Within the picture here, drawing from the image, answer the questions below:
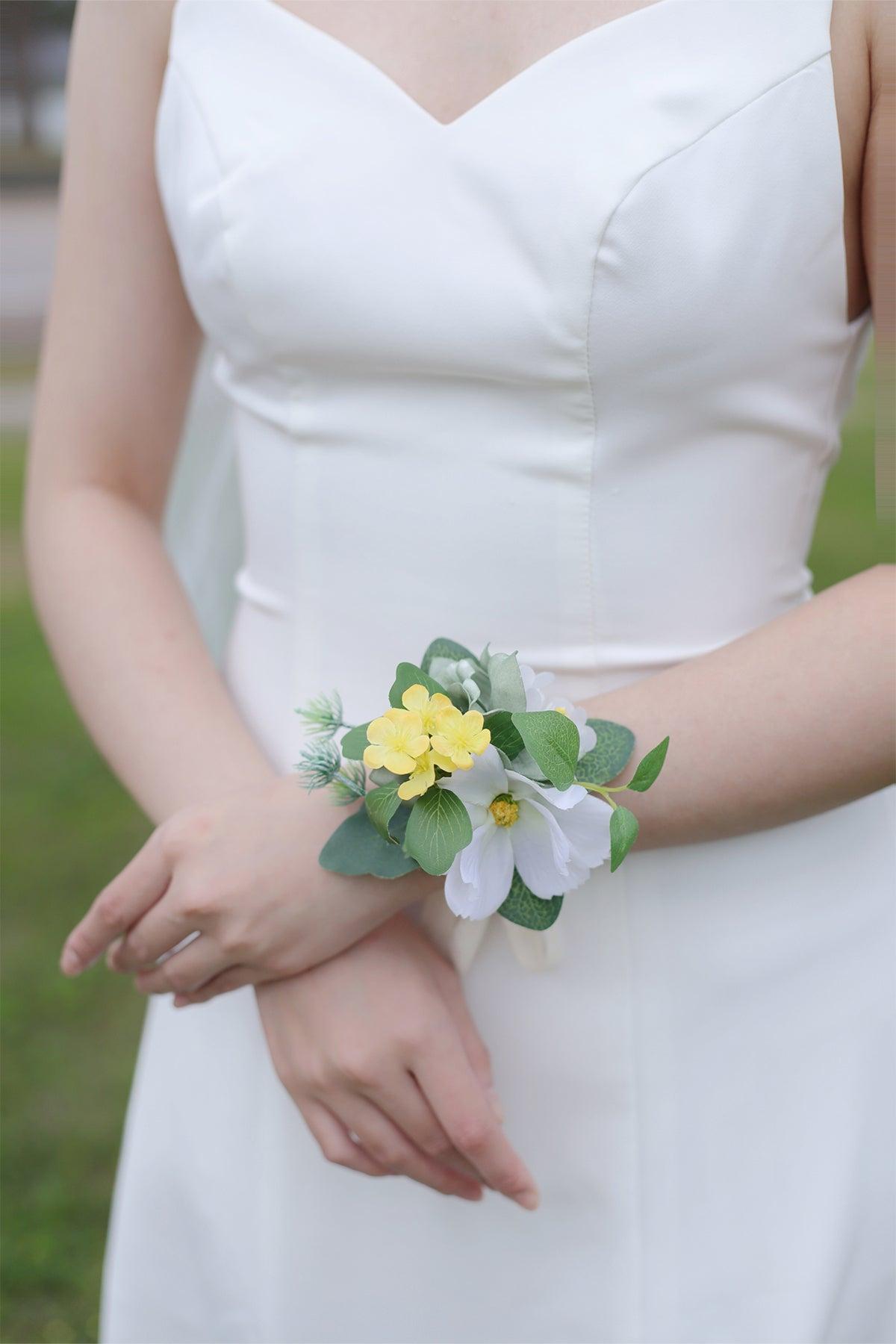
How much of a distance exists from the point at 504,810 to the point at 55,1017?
2812 mm

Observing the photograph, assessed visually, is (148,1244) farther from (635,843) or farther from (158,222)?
(158,222)

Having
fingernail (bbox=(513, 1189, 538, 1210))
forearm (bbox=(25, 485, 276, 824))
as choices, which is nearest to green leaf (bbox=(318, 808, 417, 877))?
forearm (bbox=(25, 485, 276, 824))

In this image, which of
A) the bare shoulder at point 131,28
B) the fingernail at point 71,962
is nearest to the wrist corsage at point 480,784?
the fingernail at point 71,962

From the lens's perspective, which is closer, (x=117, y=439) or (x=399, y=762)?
(x=399, y=762)

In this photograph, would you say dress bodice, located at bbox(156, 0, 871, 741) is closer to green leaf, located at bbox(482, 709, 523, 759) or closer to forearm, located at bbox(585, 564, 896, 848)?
forearm, located at bbox(585, 564, 896, 848)

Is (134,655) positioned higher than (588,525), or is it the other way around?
(588,525)

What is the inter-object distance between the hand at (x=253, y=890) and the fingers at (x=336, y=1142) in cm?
14

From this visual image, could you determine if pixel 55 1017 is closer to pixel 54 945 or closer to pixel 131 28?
pixel 54 945

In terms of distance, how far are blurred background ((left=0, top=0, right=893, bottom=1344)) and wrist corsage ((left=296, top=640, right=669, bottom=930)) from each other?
472mm

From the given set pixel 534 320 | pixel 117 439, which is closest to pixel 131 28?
pixel 117 439

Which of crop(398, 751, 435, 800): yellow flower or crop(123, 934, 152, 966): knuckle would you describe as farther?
crop(123, 934, 152, 966): knuckle

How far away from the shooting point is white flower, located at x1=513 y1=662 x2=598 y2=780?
0.95m

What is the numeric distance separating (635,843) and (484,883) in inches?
9.3

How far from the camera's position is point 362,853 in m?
1.04
